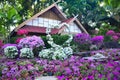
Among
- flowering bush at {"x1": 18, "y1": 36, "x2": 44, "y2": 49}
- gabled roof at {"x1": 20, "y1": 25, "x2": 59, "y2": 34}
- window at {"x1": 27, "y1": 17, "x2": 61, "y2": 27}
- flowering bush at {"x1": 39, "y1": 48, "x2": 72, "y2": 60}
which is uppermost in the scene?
window at {"x1": 27, "y1": 17, "x2": 61, "y2": 27}

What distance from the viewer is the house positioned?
25.0 meters

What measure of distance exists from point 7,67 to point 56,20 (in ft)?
63.9

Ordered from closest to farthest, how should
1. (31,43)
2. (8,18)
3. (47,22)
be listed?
(31,43)
(8,18)
(47,22)

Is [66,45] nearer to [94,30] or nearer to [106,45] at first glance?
[106,45]

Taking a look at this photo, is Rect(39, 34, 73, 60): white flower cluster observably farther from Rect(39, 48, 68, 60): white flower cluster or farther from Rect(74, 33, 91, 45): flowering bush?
Rect(74, 33, 91, 45): flowering bush

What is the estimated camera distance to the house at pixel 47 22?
25016 millimetres

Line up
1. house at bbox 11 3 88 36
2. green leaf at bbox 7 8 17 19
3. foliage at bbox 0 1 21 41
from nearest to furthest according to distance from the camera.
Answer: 1. green leaf at bbox 7 8 17 19
2. foliage at bbox 0 1 21 41
3. house at bbox 11 3 88 36

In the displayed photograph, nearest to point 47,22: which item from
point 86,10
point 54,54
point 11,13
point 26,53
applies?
point 11,13

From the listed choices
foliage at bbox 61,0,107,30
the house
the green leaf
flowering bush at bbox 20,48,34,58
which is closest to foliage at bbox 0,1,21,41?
the green leaf

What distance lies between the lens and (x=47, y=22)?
2745cm

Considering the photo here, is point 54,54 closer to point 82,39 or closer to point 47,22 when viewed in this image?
point 82,39

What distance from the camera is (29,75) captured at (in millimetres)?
8195

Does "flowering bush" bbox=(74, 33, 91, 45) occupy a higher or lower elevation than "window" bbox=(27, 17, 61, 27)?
lower

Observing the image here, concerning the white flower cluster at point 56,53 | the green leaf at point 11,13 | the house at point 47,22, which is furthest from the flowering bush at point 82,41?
the green leaf at point 11,13
